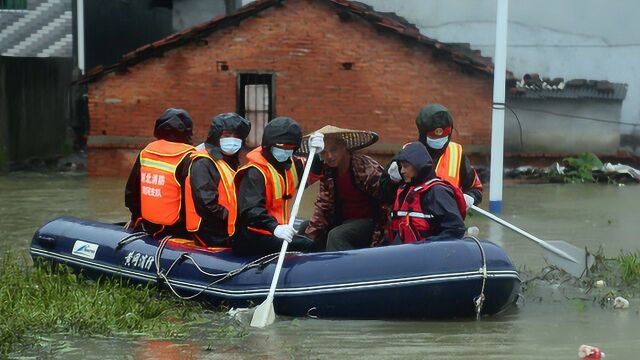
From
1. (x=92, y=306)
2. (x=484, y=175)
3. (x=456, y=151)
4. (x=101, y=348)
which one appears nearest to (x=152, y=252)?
(x=92, y=306)

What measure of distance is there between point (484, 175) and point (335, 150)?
9155 mm

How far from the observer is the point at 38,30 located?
22297 millimetres

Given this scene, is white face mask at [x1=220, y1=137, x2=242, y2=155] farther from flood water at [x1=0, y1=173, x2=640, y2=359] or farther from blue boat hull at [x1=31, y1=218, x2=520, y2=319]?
flood water at [x1=0, y1=173, x2=640, y2=359]

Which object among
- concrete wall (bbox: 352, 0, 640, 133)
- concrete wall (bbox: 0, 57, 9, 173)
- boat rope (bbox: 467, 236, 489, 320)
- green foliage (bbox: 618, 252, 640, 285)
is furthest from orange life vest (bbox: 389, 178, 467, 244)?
concrete wall (bbox: 0, 57, 9, 173)

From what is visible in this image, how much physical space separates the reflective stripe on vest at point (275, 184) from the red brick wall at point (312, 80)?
9431 millimetres

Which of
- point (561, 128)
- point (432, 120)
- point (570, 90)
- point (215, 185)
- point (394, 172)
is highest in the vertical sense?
point (570, 90)

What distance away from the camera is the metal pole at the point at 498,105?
14195 mm

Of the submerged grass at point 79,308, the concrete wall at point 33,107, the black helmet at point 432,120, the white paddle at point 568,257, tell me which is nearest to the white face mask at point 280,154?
the black helmet at point 432,120

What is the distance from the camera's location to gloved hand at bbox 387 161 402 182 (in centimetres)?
863

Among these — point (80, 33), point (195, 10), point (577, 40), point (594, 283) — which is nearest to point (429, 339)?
point (594, 283)

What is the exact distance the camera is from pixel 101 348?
728cm

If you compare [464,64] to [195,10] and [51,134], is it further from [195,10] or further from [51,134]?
[51,134]

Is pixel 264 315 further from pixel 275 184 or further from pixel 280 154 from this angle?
pixel 280 154

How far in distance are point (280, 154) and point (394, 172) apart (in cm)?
84
